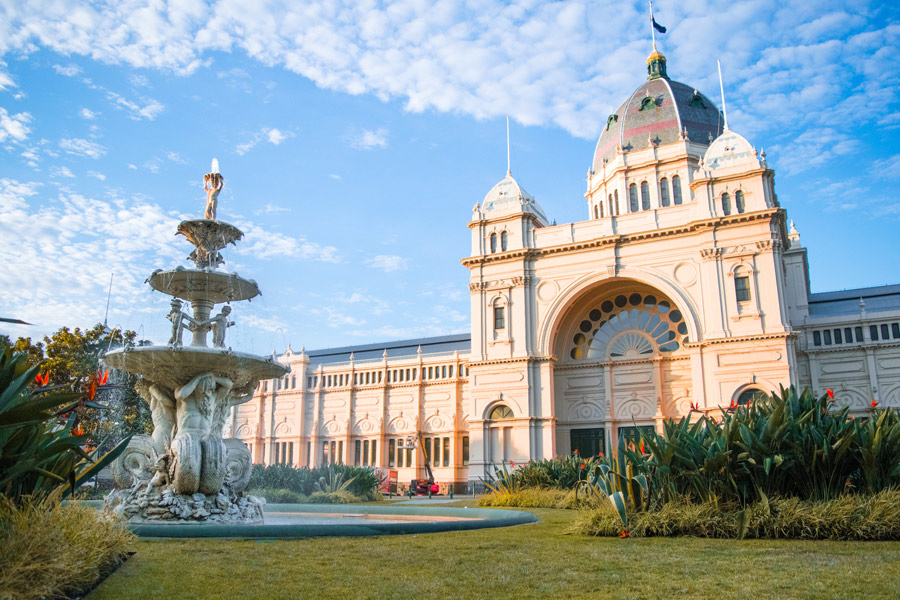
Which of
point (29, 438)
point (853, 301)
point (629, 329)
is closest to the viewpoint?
point (29, 438)

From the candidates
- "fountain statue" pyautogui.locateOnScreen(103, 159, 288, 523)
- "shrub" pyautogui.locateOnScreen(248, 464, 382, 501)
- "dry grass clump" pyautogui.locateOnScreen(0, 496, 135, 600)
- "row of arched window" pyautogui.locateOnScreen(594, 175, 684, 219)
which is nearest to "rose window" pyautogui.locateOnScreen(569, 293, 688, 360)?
"row of arched window" pyautogui.locateOnScreen(594, 175, 684, 219)

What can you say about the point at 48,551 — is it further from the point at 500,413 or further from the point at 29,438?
the point at 500,413

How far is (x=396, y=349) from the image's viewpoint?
53.9 metres

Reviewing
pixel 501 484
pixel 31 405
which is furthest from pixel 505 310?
pixel 31 405

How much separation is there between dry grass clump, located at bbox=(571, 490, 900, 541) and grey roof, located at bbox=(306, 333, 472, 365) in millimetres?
37255

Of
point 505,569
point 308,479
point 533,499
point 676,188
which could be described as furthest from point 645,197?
point 505,569

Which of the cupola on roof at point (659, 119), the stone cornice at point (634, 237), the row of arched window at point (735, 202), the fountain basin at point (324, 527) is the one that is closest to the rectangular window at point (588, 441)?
the stone cornice at point (634, 237)

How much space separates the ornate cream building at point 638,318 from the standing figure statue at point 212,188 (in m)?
22.1

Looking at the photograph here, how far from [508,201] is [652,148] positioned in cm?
1146

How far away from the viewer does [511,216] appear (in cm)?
3978

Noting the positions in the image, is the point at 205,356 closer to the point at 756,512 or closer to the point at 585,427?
the point at 756,512

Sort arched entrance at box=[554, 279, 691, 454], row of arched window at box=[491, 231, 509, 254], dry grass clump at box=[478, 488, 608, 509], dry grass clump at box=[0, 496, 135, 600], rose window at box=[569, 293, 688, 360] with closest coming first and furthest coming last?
dry grass clump at box=[0, 496, 135, 600] < dry grass clump at box=[478, 488, 608, 509] < arched entrance at box=[554, 279, 691, 454] < rose window at box=[569, 293, 688, 360] < row of arched window at box=[491, 231, 509, 254]

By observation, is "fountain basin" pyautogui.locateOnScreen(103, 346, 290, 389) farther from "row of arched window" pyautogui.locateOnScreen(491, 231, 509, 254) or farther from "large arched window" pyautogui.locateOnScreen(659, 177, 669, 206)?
"large arched window" pyautogui.locateOnScreen(659, 177, 669, 206)

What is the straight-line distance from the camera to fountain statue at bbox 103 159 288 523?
11406 mm
